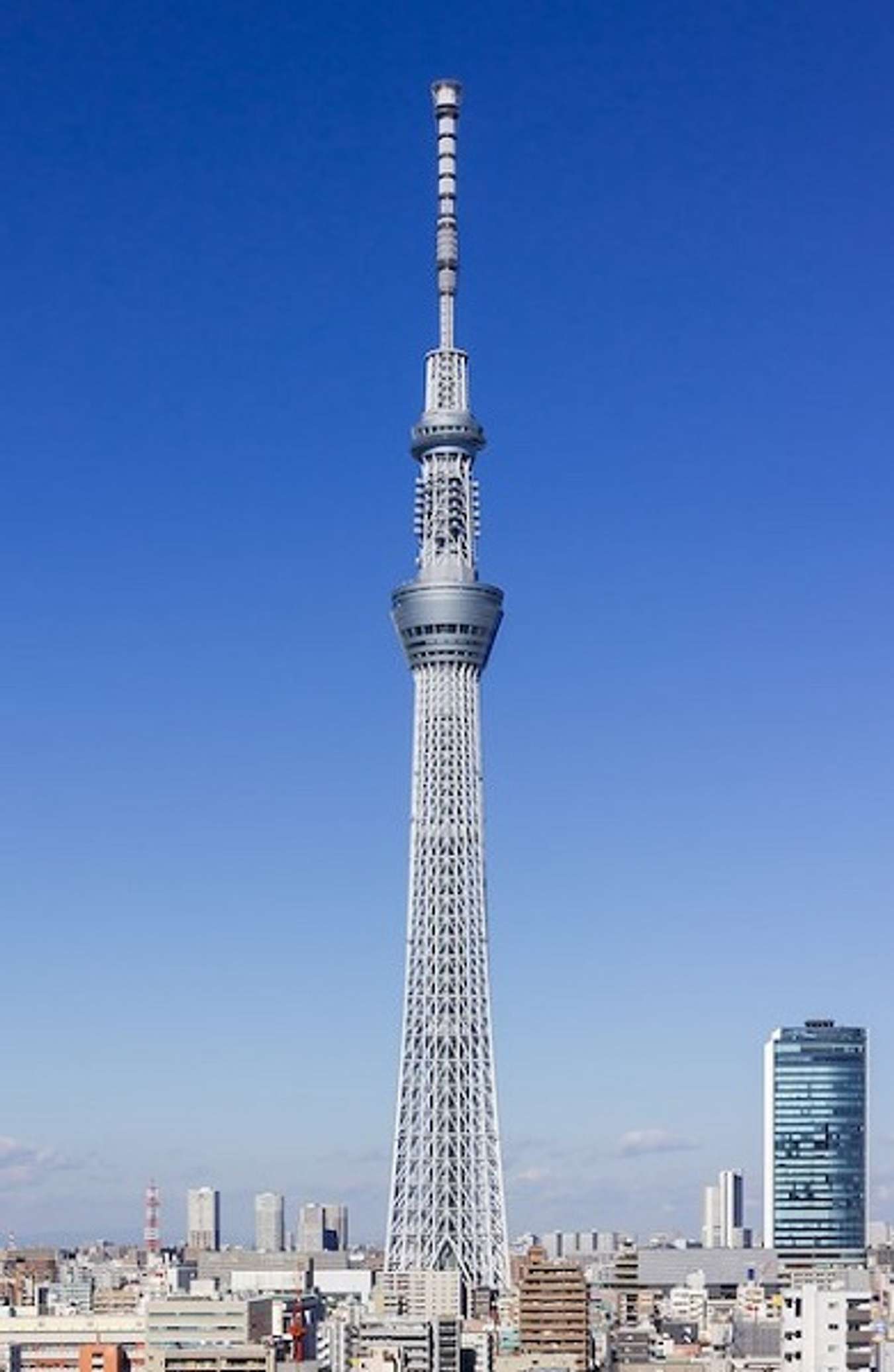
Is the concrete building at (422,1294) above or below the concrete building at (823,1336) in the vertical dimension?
below

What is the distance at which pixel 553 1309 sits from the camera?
4900cm

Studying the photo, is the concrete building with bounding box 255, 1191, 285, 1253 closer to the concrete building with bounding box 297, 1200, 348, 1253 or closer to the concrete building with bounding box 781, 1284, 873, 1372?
the concrete building with bounding box 297, 1200, 348, 1253

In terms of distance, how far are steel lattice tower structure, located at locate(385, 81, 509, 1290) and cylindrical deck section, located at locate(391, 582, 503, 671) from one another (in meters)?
0.03

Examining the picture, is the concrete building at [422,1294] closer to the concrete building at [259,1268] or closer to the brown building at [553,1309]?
the brown building at [553,1309]

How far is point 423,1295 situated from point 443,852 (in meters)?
8.23

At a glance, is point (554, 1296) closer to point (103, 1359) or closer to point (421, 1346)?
point (421, 1346)

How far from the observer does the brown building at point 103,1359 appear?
42656mm

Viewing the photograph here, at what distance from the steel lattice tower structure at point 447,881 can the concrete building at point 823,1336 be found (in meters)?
31.5

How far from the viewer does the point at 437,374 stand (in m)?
54.9

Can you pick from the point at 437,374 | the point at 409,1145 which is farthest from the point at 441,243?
the point at 409,1145

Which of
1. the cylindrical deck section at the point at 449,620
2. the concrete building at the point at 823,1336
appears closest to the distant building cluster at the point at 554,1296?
the concrete building at the point at 823,1336

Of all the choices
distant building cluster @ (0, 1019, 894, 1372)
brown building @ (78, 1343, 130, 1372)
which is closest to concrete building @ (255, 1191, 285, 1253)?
distant building cluster @ (0, 1019, 894, 1372)

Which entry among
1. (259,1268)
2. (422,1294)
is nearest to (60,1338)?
(422,1294)

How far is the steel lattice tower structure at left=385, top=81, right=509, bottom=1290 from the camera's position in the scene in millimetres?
52062
